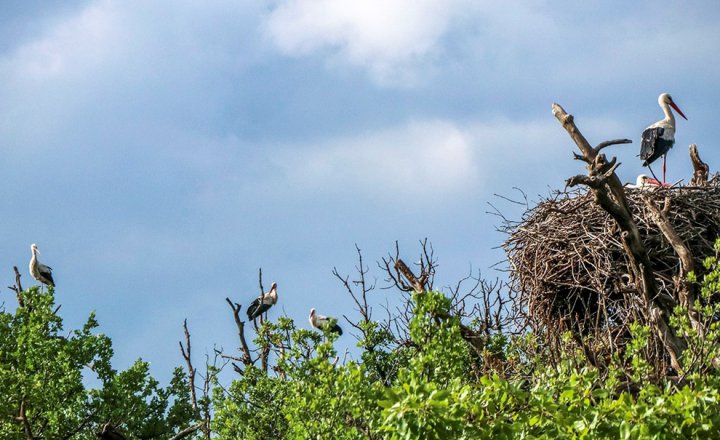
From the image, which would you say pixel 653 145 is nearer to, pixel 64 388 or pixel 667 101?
pixel 667 101

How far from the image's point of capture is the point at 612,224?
1214 centimetres

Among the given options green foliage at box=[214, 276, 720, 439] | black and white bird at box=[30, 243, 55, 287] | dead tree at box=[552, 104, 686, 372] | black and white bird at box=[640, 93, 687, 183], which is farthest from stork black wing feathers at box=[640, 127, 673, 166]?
black and white bird at box=[30, 243, 55, 287]

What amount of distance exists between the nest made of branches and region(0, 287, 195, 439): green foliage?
207 inches

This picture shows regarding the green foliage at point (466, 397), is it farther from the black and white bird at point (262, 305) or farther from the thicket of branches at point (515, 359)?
the black and white bird at point (262, 305)

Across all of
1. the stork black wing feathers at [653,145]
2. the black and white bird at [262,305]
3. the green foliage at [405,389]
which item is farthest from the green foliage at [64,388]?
the stork black wing feathers at [653,145]

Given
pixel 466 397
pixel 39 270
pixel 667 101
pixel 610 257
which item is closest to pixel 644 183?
pixel 610 257

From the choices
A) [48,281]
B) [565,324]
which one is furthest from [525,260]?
[48,281]

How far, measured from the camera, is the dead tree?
Result: 10352 mm

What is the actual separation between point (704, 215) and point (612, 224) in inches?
49.0

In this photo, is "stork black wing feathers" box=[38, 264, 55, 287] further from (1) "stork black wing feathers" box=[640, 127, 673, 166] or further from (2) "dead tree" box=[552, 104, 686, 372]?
(2) "dead tree" box=[552, 104, 686, 372]

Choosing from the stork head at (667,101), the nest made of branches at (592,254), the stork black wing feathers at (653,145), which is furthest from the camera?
the stork head at (667,101)

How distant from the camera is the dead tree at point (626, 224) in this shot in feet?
34.0

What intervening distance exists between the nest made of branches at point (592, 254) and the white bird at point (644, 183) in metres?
0.47

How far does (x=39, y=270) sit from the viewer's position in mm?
25375
